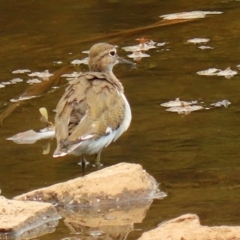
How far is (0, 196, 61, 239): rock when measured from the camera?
6.16 m

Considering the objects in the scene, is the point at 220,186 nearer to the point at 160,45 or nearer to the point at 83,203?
the point at 83,203

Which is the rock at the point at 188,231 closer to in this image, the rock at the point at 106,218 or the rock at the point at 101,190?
the rock at the point at 106,218

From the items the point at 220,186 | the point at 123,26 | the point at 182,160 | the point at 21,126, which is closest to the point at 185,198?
the point at 220,186

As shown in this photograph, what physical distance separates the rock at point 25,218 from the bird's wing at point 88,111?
0.89 meters

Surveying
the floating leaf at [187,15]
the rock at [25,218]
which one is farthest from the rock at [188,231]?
the floating leaf at [187,15]

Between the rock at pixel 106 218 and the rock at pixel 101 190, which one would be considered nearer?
the rock at pixel 106 218

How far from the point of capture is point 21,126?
8.95 metres

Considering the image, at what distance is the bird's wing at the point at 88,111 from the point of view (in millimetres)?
7348

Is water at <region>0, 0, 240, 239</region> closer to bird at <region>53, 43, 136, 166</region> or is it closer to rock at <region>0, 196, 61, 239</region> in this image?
rock at <region>0, 196, 61, 239</region>

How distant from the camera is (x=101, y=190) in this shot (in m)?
6.78

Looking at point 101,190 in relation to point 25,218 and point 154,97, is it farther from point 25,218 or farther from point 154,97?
point 154,97

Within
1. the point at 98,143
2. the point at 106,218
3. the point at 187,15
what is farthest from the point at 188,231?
the point at 187,15

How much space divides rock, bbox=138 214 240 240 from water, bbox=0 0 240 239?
371mm

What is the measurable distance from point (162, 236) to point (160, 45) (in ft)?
20.9
